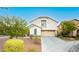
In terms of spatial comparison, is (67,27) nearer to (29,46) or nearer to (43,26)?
(43,26)

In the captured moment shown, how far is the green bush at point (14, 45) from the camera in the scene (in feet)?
5.51

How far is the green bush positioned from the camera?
168cm

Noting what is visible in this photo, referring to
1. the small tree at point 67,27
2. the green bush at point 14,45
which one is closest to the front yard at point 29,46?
the green bush at point 14,45

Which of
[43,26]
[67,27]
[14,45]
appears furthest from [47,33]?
[14,45]

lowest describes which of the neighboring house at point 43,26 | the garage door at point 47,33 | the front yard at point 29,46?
the front yard at point 29,46

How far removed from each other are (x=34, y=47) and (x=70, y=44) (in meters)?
0.29

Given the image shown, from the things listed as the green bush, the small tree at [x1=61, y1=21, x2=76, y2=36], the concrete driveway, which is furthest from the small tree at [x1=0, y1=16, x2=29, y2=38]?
the small tree at [x1=61, y1=21, x2=76, y2=36]

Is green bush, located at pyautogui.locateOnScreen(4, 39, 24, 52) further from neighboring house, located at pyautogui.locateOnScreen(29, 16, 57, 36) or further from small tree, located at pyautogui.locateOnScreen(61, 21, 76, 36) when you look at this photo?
small tree, located at pyautogui.locateOnScreen(61, 21, 76, 36)

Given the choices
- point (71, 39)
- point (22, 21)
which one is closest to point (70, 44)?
point (71, 39)

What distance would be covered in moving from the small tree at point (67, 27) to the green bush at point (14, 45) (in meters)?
0.35

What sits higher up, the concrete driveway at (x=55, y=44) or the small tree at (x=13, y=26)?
the small tree at (x=13, y=26)

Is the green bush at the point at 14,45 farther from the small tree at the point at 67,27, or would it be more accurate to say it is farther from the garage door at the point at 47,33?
the small tree at the point at 67,27

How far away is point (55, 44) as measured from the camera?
168 cm
